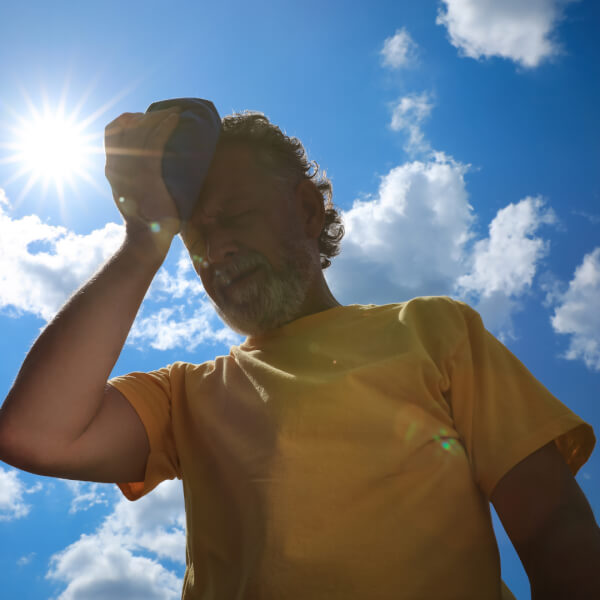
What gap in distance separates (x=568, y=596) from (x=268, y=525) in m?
0.87

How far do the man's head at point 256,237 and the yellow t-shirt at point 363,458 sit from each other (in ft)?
1.13

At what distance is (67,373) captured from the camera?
1381 millimetres

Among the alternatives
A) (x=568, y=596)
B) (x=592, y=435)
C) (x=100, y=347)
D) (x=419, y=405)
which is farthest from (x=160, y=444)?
(x=592, y=435)

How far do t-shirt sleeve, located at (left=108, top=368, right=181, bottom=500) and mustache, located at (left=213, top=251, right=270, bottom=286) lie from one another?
584mm

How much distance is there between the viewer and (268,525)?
137 centimetres

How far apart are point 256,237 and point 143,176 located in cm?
60

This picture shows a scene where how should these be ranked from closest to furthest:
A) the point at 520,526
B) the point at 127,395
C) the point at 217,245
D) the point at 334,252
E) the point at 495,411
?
the point at 520,526 → the point at 495,411 → the point at 127,395 → the point at 217,245 → the point at 334,252

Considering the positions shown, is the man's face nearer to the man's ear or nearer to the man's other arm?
the man's ear

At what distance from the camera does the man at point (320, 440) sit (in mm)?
1304

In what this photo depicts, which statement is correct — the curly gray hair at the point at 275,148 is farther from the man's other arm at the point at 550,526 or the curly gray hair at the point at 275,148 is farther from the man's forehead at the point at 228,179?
the man's other arm at the point at 550,526

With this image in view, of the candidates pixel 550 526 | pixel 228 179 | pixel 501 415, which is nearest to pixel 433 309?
pixel 501 415

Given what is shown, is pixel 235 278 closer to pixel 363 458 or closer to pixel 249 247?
pixel 249 247

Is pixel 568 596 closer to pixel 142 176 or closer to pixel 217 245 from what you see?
pixel 217 245

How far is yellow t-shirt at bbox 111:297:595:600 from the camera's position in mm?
1303
